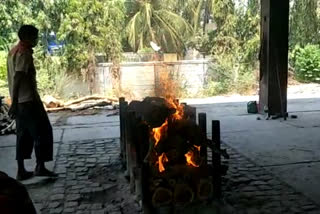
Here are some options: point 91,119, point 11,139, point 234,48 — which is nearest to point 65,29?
point 91,119

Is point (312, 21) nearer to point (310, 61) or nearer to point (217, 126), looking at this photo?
point (310, 61)

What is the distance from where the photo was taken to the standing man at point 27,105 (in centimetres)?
409

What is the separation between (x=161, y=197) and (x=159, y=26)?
10306mm

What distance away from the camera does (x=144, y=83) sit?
1174 centimetres

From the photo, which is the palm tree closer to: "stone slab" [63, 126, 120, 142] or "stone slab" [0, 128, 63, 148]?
"stone slab" [63, 126, 120, 142]

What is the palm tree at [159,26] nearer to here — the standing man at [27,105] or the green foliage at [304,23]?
the green foliage at [304,23]

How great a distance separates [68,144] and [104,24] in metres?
5.95

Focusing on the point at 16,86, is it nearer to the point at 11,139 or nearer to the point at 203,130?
the point at 203,130

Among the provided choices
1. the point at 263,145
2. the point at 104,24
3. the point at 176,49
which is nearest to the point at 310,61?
the point at 176,49

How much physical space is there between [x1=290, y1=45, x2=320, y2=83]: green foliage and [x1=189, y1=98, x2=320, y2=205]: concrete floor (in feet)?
14.9

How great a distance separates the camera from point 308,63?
13297 mm

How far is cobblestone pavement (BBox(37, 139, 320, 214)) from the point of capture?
3.56 m

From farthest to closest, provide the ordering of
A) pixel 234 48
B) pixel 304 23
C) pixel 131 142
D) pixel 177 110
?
pixel 304 23 < pixel 234 48 < pixel 177 110 < pixel 131 142

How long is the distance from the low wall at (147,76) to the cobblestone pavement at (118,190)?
633 cm
